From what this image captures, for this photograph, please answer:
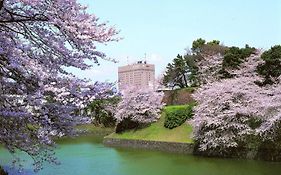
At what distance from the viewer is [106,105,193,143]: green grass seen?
25000 mm

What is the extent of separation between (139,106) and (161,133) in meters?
3.77

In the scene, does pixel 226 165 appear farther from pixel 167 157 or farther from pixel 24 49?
pixel 24 49

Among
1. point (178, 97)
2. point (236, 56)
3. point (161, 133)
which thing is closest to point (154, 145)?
point (161, 133)

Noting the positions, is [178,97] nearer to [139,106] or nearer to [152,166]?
[139,106]

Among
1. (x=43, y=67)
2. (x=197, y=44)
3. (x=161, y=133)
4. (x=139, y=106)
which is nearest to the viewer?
(x=43, y=67)

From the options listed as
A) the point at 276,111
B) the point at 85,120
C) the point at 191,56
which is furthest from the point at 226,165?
the point at 191,56

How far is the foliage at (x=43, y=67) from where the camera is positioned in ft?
21.1

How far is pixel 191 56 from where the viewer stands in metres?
39.3

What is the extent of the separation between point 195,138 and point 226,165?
4781 millimetres

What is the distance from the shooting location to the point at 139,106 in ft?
99.1

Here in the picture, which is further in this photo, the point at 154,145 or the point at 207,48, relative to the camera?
the point at 207,48

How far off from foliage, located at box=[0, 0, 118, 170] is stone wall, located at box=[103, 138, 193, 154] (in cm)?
1636

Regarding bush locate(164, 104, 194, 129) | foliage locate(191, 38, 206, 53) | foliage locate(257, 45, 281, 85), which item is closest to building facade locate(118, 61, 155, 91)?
foliage locate(191, 38, 206, 53)

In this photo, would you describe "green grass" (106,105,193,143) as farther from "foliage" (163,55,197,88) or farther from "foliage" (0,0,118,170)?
"foliage" (0,0,118,170)
